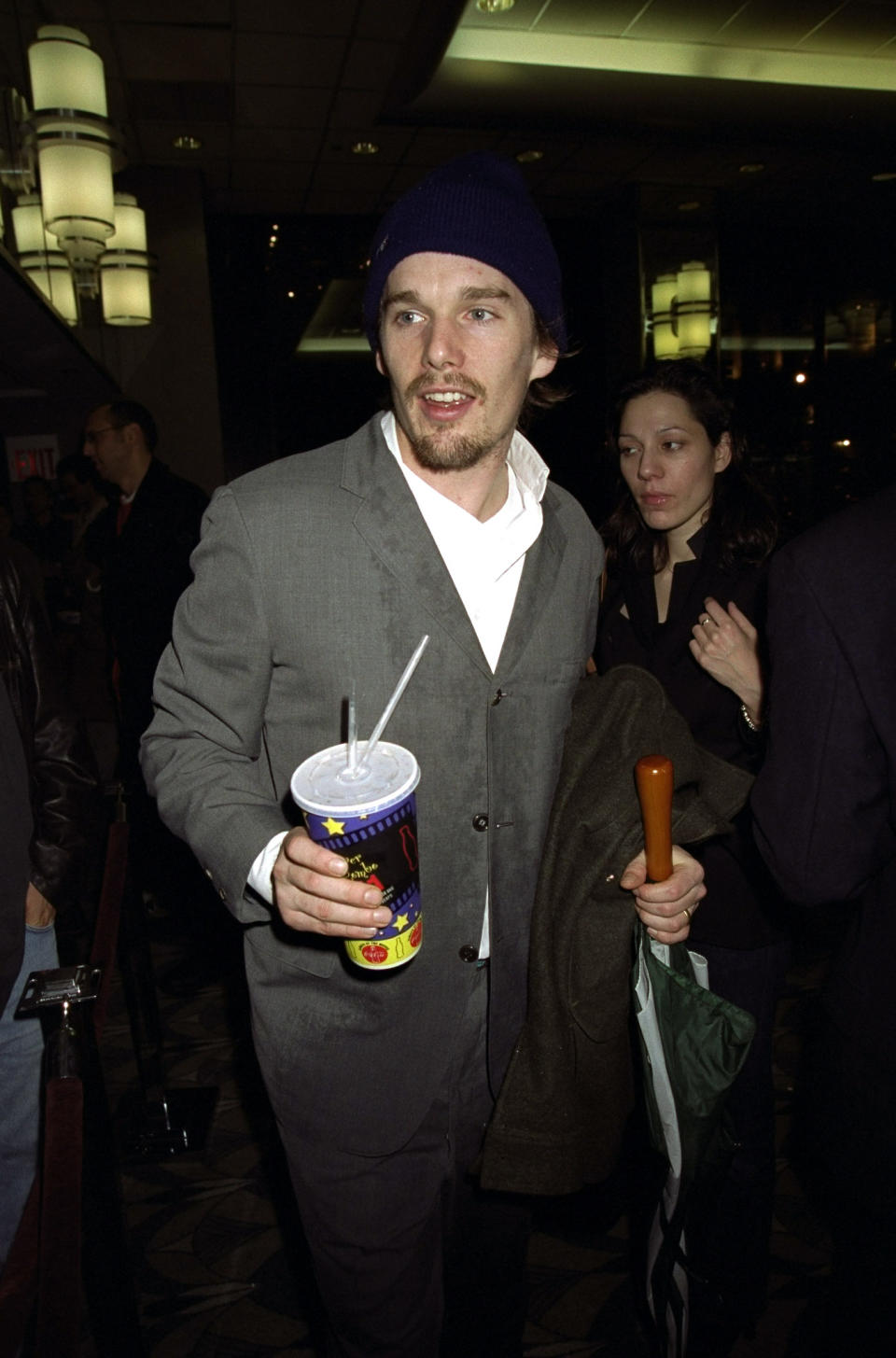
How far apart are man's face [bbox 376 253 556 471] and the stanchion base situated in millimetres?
2306

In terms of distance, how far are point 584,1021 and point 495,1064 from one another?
0.74ft

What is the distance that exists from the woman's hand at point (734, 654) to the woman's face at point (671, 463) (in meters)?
0.40

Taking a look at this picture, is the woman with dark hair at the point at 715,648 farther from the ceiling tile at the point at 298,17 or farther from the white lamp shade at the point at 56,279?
the ceiling tile at the point at 298,17

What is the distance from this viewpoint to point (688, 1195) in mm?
1435

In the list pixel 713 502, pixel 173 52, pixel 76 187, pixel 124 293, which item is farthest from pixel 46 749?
A: pixel 173 52

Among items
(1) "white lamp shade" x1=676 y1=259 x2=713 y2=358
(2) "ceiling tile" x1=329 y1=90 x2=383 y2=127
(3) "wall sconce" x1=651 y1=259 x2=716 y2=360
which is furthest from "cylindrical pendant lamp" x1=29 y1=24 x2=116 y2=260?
(1) "white lamp shade" x1=676 y1=259 x2=713 y2=358

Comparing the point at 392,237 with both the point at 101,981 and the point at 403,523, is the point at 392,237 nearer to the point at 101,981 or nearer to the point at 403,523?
the point at 403,523

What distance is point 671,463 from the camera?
2258 millimetres

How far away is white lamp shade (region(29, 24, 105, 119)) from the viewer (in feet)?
12.4

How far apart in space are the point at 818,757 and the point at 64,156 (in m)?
4.38

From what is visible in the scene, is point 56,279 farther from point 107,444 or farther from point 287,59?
point 287,59

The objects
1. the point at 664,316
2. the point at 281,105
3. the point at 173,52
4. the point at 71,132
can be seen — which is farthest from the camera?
the point at 664,316

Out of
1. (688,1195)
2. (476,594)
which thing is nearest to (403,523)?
(476,594)

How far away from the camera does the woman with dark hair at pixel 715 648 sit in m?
1.83
